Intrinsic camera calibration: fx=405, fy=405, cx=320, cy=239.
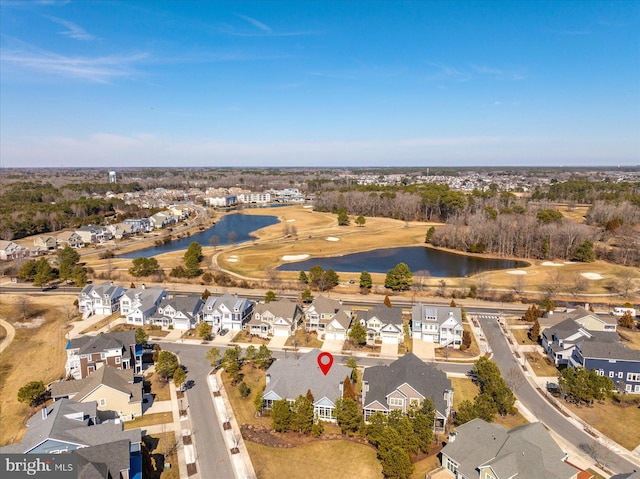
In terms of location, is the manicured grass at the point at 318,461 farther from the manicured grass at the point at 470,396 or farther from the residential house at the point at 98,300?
the residential house at the point at 98,300

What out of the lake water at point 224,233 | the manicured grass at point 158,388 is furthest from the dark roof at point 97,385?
the lake water at point 224,233

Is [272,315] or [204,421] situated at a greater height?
[272,315]

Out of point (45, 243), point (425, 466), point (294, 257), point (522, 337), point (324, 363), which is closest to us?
point (425, 466)

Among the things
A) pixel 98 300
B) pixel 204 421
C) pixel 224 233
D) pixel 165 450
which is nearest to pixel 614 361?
pixel 204 421

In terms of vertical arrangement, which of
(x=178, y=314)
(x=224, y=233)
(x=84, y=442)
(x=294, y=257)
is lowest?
(x=294, y=257)

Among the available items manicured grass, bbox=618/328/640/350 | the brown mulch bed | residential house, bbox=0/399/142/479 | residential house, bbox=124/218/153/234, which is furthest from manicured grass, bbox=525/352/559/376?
residential house, bbox=124/218/153/234

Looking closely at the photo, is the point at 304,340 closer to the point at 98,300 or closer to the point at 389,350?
the point at 389,350
